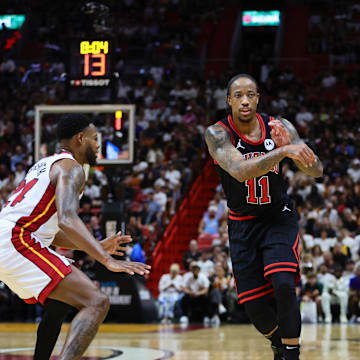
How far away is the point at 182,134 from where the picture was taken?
19.8 metres

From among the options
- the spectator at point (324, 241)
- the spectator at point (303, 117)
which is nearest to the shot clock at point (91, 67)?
the spectator at point (324, 241)

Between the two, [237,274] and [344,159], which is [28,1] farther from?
[237,274]

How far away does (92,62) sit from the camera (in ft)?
39.8

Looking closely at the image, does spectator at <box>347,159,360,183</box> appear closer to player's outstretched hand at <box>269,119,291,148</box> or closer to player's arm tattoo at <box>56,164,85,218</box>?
player's outstretched hand at <box>269,119,291,148</box>

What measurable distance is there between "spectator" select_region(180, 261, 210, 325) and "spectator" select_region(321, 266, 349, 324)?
2154 millimetres

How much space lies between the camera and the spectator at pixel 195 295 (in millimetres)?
A: 13727

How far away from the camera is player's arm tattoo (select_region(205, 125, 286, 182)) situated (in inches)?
193

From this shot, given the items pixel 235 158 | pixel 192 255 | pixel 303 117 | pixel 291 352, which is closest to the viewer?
pixel 291 352

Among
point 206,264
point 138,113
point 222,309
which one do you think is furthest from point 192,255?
point 138,113

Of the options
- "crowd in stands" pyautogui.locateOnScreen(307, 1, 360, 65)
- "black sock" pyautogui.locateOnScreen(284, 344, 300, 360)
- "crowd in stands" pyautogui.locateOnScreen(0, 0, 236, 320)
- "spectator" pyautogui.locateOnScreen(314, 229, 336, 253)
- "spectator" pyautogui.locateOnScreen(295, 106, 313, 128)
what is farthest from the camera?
"crowd in stands" pyautogui.locateOnScreen(307, 1, 360, 65)

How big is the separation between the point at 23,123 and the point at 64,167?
668 inches

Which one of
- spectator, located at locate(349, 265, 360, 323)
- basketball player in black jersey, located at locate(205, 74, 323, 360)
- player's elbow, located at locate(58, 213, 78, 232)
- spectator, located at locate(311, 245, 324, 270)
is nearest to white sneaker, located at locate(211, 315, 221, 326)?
spectator, located at locate(311, 245, 324, 270)

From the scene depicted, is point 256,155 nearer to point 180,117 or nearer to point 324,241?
point 324,241

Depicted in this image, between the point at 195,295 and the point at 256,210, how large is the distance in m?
8.50
